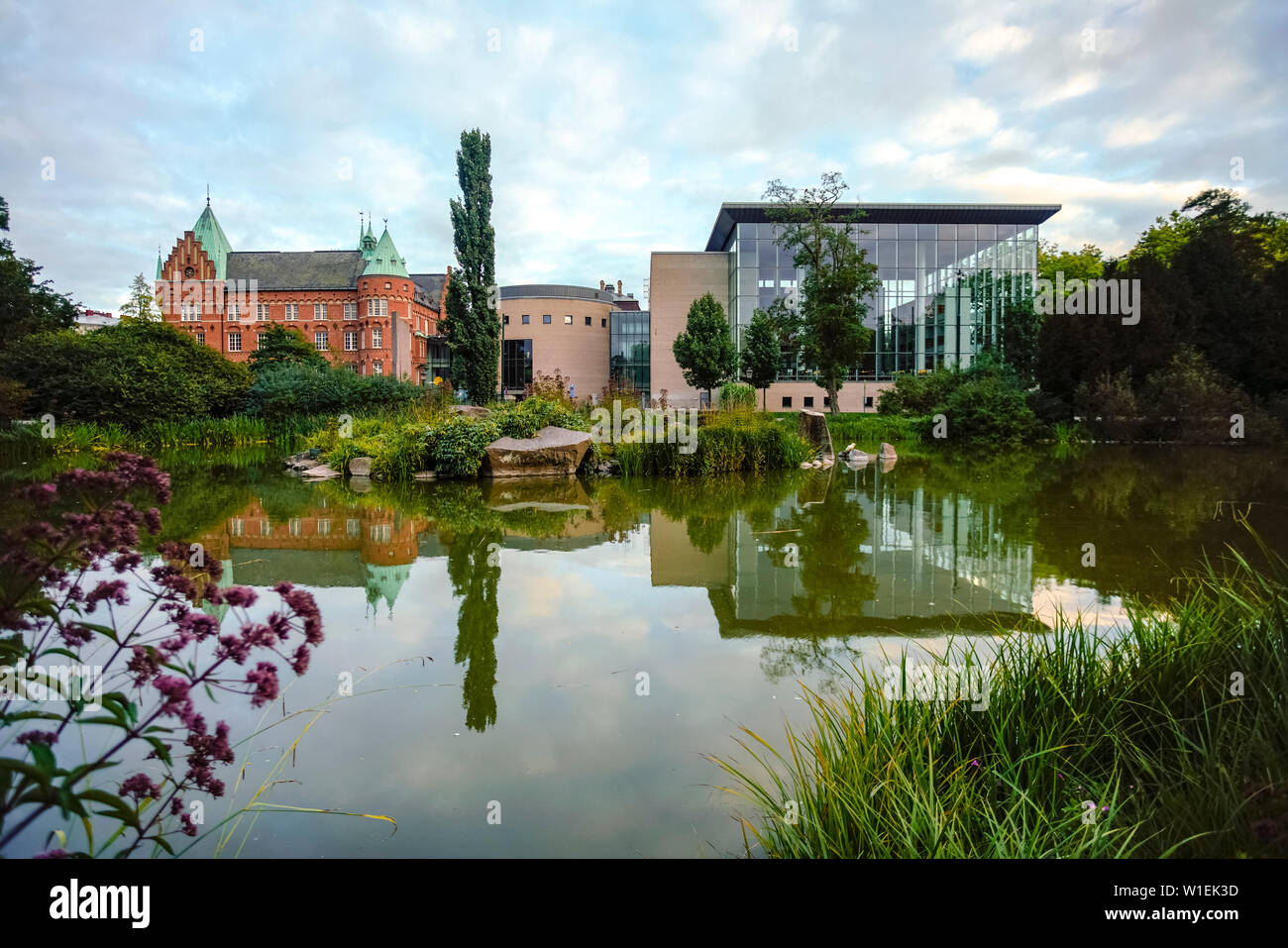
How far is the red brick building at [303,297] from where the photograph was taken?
58.7 m

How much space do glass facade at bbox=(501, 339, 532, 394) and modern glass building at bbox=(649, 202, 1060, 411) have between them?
18866mm

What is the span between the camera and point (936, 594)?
549 cm

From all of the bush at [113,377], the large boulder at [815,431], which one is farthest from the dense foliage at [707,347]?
the bush at [113,377]

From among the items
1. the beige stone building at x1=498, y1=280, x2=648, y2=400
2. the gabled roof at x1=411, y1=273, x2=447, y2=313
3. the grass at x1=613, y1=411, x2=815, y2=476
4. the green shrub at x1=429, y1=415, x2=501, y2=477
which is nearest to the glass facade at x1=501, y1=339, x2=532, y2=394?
the beige stone building at x1=498, y1=280, x2=648, y2=400

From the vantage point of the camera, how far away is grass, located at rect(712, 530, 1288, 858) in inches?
79.3

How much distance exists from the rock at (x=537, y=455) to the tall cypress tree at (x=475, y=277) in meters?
12.1

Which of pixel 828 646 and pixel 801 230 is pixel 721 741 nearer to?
pixel 828 646

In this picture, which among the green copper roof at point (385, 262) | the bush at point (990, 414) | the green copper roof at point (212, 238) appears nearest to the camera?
the bush at point (990, 414)

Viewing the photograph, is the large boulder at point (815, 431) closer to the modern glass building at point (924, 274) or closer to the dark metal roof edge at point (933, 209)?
the modern glass building at point (924, 274)

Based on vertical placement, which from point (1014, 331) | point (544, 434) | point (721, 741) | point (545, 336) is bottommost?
point (721, 741)

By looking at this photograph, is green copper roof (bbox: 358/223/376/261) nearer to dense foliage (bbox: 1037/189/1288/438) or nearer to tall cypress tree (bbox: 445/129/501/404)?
tall cypress tree (bbox: 445/129/501/404)
